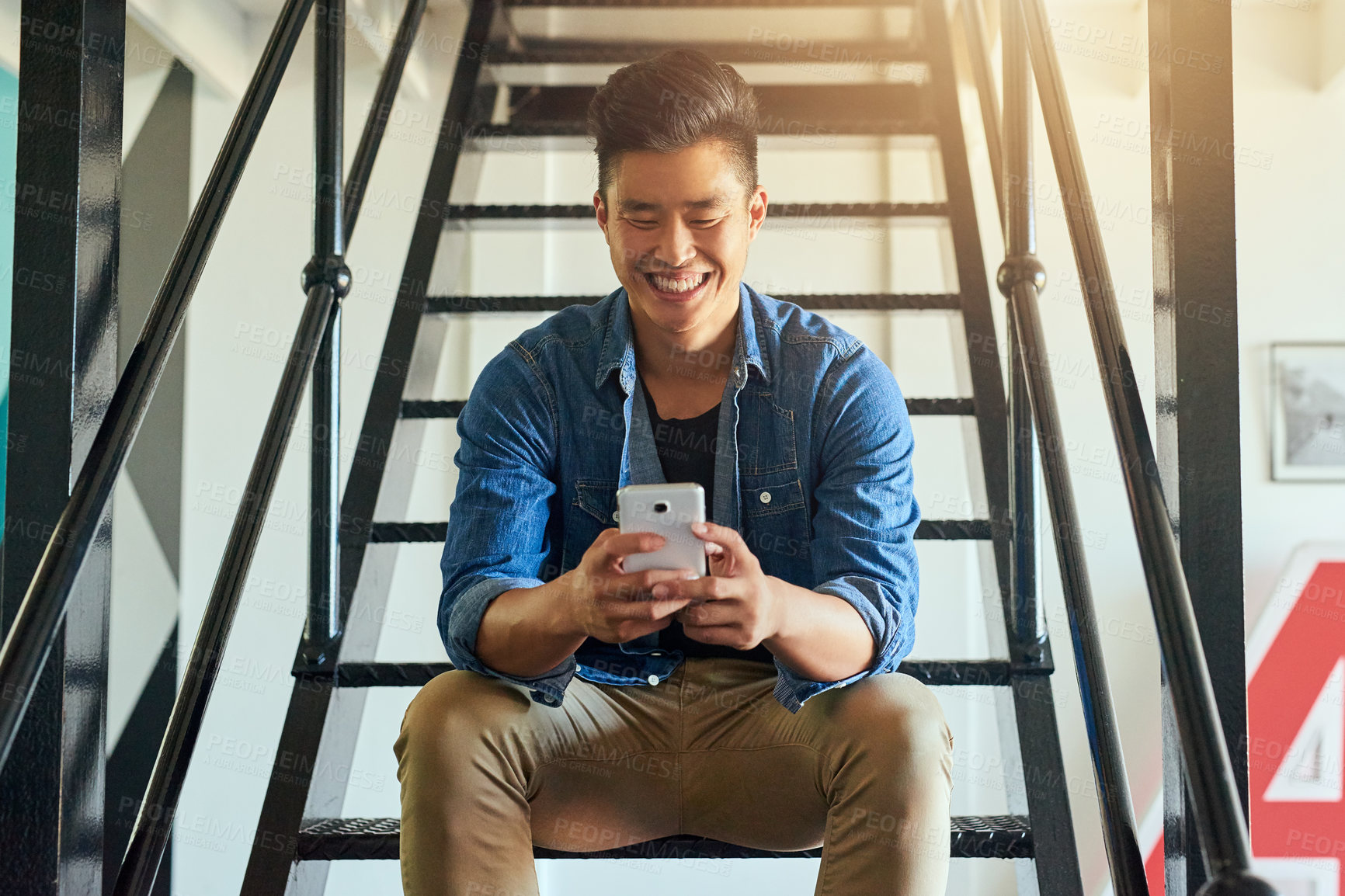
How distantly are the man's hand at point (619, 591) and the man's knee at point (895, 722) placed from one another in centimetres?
22

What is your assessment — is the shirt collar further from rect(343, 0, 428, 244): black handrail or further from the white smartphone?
rect(343, 0, 428, 244): black handrail

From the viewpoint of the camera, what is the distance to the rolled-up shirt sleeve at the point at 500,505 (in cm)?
106

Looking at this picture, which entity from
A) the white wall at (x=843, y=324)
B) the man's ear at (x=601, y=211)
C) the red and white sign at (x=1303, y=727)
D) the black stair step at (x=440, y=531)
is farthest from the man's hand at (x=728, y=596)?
the red and white sign at (x=1303, y=727)

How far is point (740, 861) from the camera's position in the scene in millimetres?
3156

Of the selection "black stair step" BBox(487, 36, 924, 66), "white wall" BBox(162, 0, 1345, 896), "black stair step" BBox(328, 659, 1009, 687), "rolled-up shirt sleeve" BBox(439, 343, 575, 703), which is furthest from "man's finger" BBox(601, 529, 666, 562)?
"white wall" BBox(162, 0, 1345, 896)

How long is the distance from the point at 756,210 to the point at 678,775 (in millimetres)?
638

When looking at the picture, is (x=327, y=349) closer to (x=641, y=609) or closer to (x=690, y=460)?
(x=690, y=460)

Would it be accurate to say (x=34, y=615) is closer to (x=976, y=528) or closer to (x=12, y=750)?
(x=12, y=750)

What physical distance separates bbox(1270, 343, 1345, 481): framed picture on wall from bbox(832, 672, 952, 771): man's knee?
7.88 ft

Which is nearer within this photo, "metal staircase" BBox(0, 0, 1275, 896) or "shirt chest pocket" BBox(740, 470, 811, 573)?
"metal staircase" BBox(0, 0, 1275, 896)

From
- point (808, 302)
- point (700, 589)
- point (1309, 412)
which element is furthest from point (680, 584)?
point (1309, 412)

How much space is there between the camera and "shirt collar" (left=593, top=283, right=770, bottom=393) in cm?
121

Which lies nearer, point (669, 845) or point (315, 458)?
point (669, 845)

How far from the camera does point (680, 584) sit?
91cm
